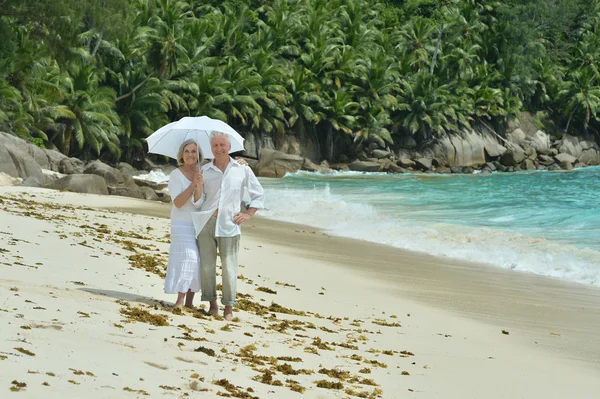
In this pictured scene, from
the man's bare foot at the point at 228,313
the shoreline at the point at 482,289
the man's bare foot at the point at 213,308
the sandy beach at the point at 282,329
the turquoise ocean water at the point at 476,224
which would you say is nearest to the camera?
the sandy beach at the point at 282,329

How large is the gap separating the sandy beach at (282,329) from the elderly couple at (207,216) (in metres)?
0.26

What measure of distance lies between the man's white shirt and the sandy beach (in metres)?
0.80

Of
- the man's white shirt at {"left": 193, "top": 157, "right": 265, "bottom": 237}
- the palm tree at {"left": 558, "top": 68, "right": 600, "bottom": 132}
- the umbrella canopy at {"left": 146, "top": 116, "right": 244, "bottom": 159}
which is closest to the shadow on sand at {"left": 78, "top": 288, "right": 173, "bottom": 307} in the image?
the man's white shirt at {"left": 193, "top": 157, "right": 265, "bottom": 237}

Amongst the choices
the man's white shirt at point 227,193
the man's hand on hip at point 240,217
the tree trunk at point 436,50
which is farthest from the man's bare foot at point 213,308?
the tree trunk at point 436,50

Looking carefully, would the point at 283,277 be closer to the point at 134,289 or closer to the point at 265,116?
the point at 134,289

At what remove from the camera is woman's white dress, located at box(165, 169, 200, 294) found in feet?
23.5

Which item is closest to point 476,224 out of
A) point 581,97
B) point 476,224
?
point 476,224

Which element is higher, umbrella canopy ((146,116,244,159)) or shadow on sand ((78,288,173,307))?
umbrella canopy ((146,116,244,159))

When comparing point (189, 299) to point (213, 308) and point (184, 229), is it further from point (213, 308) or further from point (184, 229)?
point (184, 229)

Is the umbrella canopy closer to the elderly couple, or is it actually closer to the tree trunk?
the elderly couple

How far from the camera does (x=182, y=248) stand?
23.7 feet

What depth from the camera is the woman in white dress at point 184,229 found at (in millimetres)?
7148

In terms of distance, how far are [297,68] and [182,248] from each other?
4956cm

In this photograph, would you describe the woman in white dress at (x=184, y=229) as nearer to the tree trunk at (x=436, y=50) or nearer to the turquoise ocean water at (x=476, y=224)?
the turquoise ocean water at (x=476, y=224)
